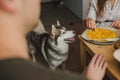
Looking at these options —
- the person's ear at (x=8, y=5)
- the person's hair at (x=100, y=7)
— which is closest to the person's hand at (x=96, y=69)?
the person's ear at (x=8, y=5)

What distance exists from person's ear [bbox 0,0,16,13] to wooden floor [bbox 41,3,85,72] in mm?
2077

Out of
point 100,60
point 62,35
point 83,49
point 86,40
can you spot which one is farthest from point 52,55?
point 100,60

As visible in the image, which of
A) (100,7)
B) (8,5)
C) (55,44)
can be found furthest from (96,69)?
(100,7)

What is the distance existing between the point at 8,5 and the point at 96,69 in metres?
0.88

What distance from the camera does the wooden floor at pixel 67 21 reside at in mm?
2654

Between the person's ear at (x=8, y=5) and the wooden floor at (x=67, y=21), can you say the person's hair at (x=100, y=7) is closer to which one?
the wooden floor at (x=67, y=21)

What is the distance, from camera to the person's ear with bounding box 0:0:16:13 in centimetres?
45

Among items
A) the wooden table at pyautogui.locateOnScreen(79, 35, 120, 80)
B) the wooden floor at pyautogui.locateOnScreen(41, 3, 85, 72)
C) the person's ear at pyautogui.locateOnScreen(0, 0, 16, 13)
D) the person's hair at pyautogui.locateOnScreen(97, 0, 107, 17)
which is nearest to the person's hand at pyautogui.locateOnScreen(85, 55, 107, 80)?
the wooden table at pyautogui.locateOnScreen(79, 35, 120, 80)

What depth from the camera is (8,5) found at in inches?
18.0

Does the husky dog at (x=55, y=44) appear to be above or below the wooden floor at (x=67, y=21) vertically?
above

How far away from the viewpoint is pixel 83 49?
1.98 m

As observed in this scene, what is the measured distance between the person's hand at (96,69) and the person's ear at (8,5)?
31.3 inches

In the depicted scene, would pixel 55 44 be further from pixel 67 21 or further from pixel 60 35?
pixel 67 21

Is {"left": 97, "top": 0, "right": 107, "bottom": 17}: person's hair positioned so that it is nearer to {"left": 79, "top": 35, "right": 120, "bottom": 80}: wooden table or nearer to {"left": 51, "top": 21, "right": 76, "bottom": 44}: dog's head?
{"left": 51, "top": 21, "right": 76, "bottom": 44}: dog's head
